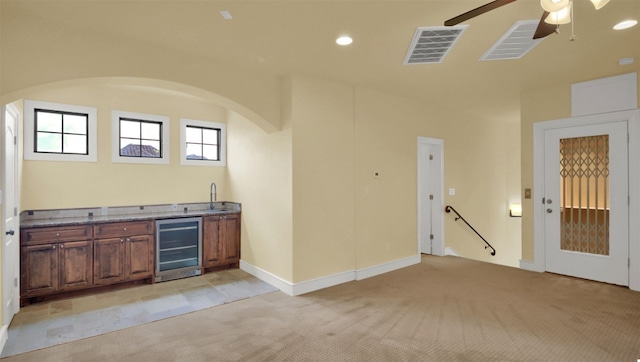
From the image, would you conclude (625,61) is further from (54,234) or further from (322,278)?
(54,234)

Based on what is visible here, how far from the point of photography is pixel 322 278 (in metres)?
4.31

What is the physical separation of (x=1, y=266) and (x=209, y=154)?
11.0 feet

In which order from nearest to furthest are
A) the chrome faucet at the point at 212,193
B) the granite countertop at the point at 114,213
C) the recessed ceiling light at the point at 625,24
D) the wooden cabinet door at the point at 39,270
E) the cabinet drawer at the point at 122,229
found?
the recessed ceiling light at the point at 625,24, the wooden cabinet door at the point at 39,270, the granite countertop at the point at 114,213, the cabinet drawer at the point at 122,229, the chrome faucet at the point at 212,193

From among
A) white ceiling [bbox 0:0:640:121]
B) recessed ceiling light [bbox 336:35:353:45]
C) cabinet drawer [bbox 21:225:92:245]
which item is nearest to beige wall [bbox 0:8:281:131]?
white ceiling [bbox 0:0:640:121]

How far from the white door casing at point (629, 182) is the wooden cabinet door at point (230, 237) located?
4.66m

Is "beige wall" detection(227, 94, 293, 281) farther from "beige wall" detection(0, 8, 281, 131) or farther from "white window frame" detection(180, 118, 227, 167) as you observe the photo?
"beige wall" detection(0, 8, 281, 131)

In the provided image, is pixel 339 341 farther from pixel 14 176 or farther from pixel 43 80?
pixel 14 176

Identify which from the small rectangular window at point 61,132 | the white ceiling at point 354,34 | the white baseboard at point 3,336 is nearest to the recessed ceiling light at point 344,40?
the white ceiling at point 354,34

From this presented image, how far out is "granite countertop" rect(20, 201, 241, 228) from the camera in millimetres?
4062

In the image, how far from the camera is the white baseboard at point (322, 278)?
13.5 ft

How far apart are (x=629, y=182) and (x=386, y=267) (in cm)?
340

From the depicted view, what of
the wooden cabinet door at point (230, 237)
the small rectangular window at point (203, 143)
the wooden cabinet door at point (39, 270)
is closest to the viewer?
the wooden cabinet door at point (39, 270)

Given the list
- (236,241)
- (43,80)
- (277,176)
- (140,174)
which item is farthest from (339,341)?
(140,174)

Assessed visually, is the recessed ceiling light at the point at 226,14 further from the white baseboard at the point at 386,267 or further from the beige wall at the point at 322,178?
the white baseboard at the point at 386,267
